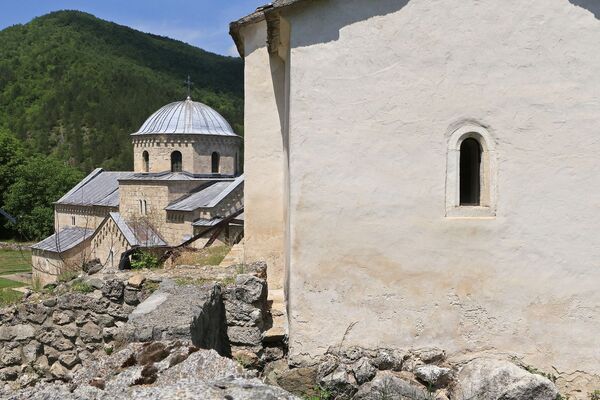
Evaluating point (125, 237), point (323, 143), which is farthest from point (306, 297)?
point (125, 237)

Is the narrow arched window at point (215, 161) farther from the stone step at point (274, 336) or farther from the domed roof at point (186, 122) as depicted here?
the stone step at point (274, 336)

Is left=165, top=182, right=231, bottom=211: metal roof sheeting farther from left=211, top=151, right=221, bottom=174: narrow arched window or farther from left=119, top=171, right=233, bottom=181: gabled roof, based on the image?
left=211, top=151, right=221, bottom=174: narrow arched window

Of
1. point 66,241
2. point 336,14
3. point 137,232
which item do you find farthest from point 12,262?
point 336,14

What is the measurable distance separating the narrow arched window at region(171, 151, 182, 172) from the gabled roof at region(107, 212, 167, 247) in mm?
3377

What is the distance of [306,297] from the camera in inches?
201

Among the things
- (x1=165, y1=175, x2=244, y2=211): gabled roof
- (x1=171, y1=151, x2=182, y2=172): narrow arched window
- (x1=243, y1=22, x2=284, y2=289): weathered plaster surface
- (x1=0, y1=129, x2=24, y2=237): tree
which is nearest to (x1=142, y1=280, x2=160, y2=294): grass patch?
(x1=243, y1=22, x2=284, y2=289): weathered plaster surface

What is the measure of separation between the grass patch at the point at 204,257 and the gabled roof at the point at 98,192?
23848 mm

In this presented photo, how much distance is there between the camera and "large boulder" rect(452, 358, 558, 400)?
4.75 m

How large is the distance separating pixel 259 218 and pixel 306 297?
2.42m

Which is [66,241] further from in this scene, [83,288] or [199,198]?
[83,288]

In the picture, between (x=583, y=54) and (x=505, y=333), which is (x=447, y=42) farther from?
(x=505, y=333)

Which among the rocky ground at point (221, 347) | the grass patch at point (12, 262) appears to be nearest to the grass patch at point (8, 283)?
the grass patch at point (12, 262)

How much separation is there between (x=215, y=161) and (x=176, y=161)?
2.07 meters

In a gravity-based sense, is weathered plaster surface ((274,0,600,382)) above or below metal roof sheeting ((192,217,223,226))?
above
